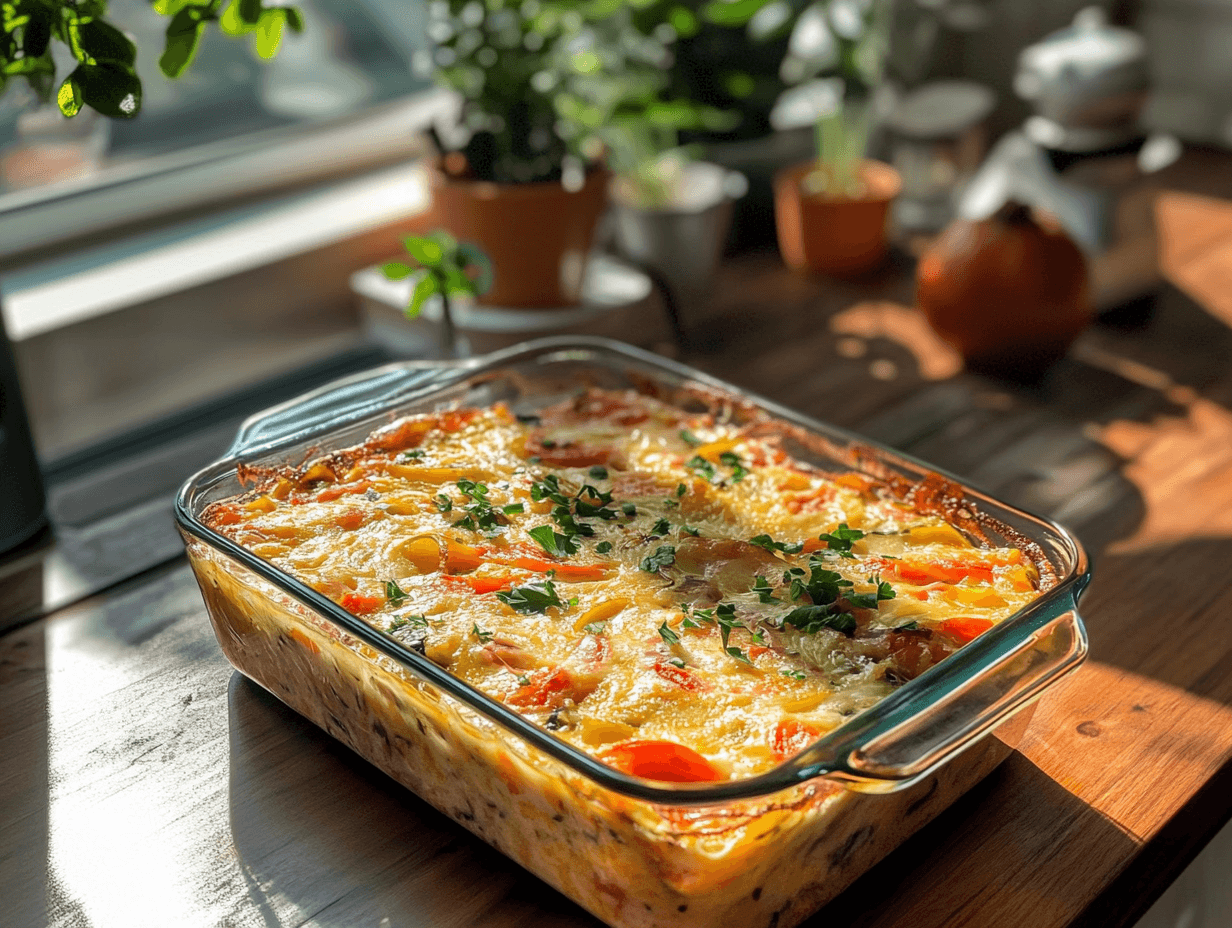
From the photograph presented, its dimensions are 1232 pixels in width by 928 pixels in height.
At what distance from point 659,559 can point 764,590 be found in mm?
84

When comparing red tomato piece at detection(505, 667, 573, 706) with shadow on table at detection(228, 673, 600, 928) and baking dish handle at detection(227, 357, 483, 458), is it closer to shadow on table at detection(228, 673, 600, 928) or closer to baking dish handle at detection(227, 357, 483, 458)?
shadow on table at detection(228, 673, 600, 928)

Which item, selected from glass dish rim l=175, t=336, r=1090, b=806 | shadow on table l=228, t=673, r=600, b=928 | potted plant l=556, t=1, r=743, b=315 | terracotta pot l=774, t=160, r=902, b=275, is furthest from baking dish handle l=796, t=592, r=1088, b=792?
terracotta pot l=774, t=160, r=902, b=275

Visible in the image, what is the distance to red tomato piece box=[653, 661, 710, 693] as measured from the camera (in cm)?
77

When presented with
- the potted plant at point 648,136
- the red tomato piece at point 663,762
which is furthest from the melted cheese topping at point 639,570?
the potted plant at point 648,136

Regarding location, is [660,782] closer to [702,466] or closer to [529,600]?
[529,600]

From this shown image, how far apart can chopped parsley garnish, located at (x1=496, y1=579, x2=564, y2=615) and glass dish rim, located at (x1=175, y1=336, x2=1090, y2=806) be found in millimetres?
101

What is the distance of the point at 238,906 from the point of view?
774 mm

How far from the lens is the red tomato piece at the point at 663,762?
687 millimetres

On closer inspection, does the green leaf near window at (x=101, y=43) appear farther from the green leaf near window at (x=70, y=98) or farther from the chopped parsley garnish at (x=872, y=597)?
the chopped parsley garnish at (x=872, y=597)

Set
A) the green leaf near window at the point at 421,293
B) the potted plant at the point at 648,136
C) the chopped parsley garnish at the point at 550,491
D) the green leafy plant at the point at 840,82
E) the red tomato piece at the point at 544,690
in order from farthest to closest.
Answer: the green leafy plant at the point at 840,82 < the potted plant at the point at 648,136 < the green leaf near window at the point at 421,293 < the chopped parsley garnish at the point at 550,491 < the red tomato piece at the point at 544,690

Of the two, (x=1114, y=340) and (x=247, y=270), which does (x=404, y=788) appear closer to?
(x=247, y=270)

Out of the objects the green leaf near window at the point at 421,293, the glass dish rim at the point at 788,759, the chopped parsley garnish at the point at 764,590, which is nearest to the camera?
the glass dish rim at the point at 788,759

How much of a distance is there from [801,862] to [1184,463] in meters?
0.83

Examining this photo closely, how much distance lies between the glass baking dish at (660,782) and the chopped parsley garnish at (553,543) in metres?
0.18
